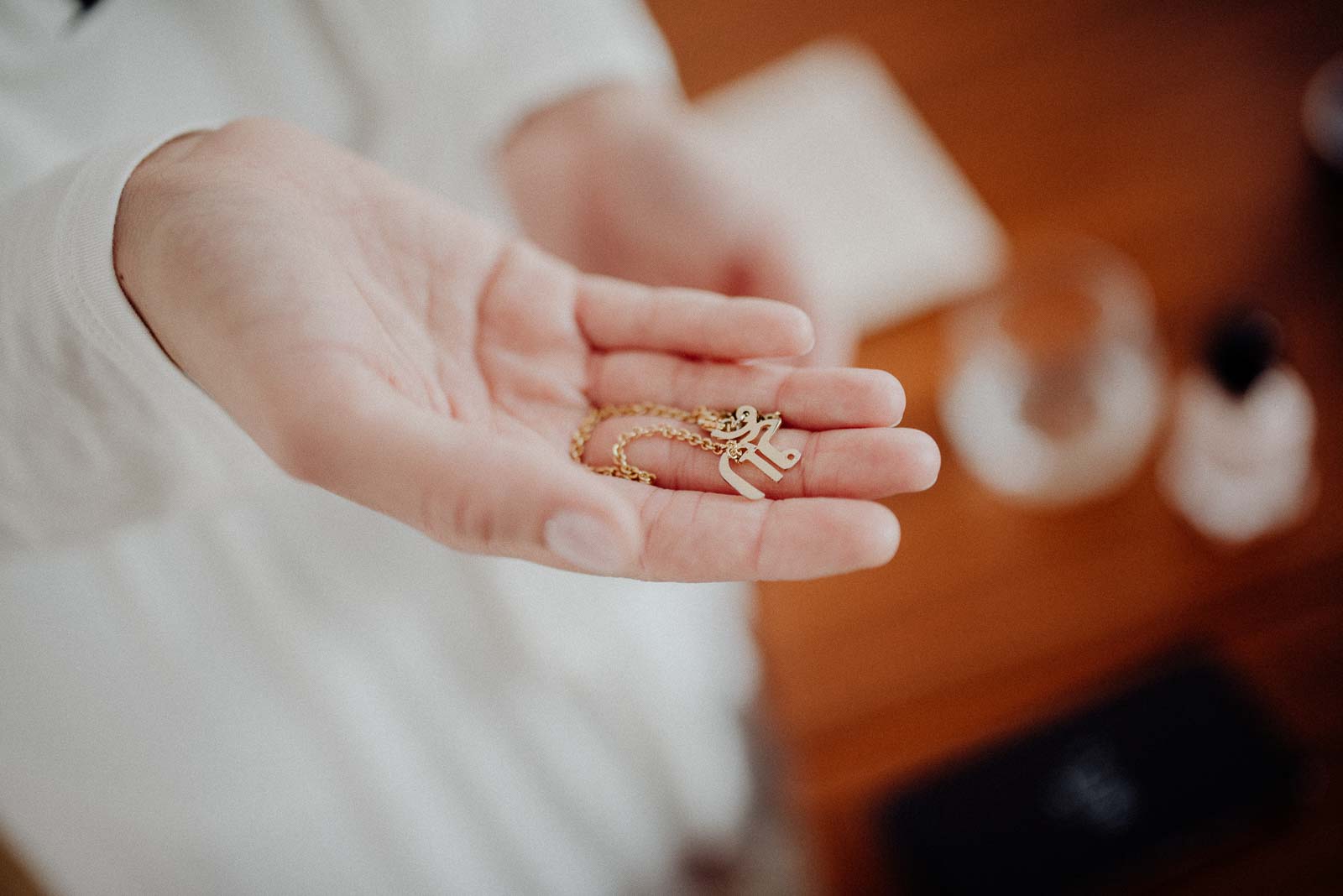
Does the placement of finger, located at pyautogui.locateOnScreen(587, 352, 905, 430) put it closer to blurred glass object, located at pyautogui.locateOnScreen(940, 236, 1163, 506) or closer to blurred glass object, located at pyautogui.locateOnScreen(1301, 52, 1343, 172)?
blurred glass object, located at pyautogui.locateOnScreen(940, 236, 1163, 506)

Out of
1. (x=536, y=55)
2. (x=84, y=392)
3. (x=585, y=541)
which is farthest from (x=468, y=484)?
(x=536, y=55)

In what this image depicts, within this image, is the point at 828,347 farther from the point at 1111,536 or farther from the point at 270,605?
the point at 270,605

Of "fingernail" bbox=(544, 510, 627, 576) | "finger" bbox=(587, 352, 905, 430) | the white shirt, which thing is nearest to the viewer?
"fingernail" bbox=(544, 510, 627, 576)

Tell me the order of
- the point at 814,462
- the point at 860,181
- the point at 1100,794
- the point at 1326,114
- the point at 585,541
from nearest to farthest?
the point at 585,541 → the point at 814,462 → the point at 1100,794 → the point at 1326,114 → the point at 860,181

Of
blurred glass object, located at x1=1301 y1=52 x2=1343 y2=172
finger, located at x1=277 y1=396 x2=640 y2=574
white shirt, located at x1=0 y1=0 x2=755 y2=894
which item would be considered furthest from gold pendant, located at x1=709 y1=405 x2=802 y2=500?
blurred glass object, located at x1=1301 y1=52 x2=1343 y2=172


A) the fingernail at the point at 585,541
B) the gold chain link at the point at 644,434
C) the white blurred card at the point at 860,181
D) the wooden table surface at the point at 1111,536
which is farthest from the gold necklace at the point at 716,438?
the white blurred card at the point at 860,181

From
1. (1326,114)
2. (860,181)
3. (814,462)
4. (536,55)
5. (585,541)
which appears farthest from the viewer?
(860,181)
